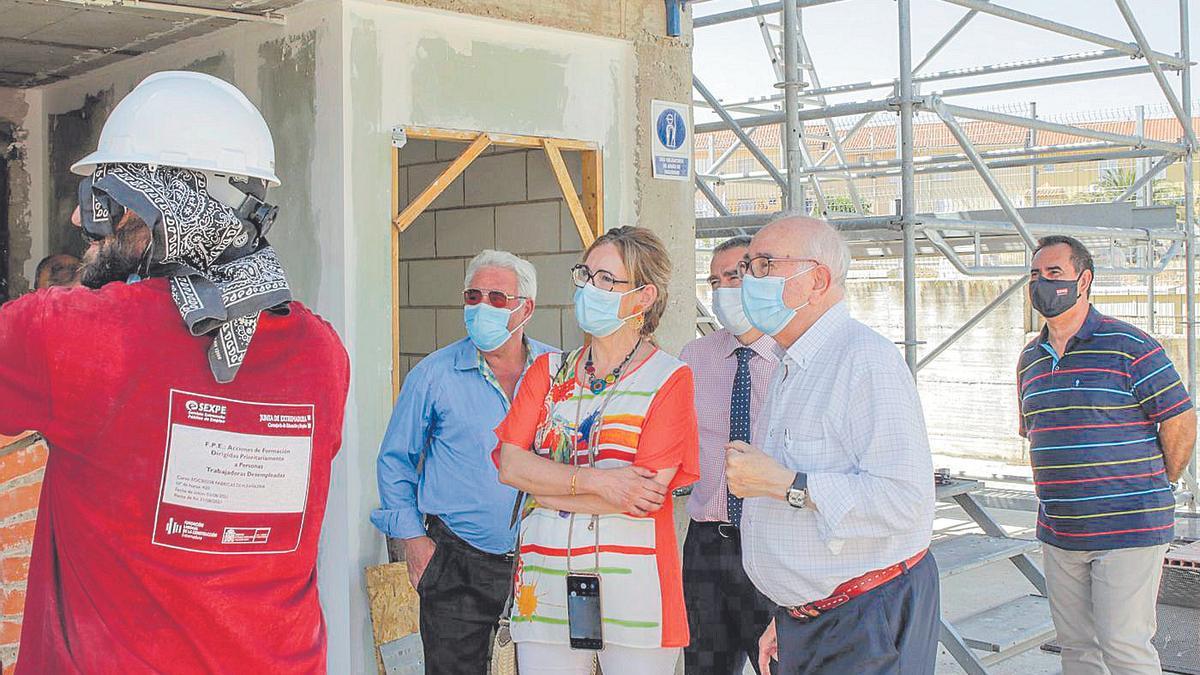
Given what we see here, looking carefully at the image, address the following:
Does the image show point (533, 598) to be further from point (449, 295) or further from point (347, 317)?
point (449, 295)

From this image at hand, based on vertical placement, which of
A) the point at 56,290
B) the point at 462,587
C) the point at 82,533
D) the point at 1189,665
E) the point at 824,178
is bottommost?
the point at 1189,665

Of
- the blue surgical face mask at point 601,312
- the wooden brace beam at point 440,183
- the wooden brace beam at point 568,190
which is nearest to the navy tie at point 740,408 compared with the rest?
the blue surgical face mask at point 601,312

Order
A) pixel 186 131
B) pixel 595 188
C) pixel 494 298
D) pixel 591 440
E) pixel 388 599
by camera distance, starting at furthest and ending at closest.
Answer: pixel 595 188
pixel 388 599
pixel 494 298
pixel 591 440
pixel 186 131

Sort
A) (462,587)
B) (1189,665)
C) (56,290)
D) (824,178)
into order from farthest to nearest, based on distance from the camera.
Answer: (824,178)
(1189,665)
(462,587)
(56,290)

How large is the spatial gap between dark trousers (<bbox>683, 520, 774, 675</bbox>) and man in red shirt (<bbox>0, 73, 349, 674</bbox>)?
7.17 ft

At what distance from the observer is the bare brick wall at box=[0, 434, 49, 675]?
2.95 meters

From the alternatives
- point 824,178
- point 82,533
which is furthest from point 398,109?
point 824,178

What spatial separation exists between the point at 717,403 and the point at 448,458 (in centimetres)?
92

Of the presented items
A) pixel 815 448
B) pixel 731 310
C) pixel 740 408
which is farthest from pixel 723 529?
pixel 815 448

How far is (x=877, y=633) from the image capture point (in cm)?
284

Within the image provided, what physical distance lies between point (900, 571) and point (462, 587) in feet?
5.14

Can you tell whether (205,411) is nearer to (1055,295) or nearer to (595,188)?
(595,188)

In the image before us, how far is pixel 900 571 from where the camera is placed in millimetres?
2900

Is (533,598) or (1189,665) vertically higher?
(533,598)
